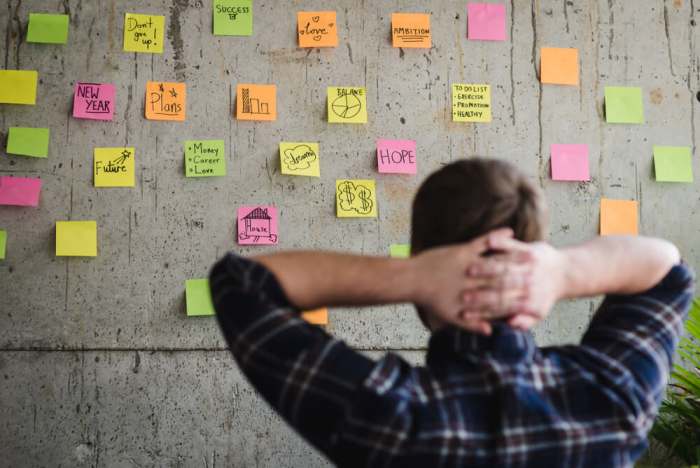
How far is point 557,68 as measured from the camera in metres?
2.01

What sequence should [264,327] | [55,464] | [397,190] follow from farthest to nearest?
[397,190], [55,464], [264,327]

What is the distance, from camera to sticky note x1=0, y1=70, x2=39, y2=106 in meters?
1.89

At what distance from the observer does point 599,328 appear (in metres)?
0.84

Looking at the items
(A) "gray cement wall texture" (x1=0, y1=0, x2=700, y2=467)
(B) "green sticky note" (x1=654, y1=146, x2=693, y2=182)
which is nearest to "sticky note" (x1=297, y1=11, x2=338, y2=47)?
(A) "gray cement wall texture" (x1=0, y1=0, x2=700, y2=467)

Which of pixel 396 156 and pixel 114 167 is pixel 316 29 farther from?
pixel 114 167

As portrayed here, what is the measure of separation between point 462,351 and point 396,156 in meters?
1.21

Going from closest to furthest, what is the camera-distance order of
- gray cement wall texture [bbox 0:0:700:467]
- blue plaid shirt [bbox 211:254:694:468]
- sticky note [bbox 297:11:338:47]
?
blue plaid shirt [bbox 211:254:694:468]
gray cement wall texture [bbox 0:0:700:467]
sticky note [bbox 297:11:338:47]

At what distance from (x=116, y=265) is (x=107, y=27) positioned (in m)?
0.62

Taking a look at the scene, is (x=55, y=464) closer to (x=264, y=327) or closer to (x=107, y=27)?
(x=107, y=27)

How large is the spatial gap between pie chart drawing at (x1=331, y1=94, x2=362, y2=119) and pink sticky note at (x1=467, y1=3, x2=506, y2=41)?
0.36 m

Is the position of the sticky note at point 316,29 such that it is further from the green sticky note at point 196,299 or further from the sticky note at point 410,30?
the green sticky note at point 196,299

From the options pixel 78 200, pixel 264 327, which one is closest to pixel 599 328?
pixel 264 327

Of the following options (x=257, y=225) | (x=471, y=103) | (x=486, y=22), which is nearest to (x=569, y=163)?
(x=471, y=103)

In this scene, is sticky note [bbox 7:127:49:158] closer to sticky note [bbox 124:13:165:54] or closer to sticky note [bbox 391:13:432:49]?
sticky note [bbox 124:13:165:54]
